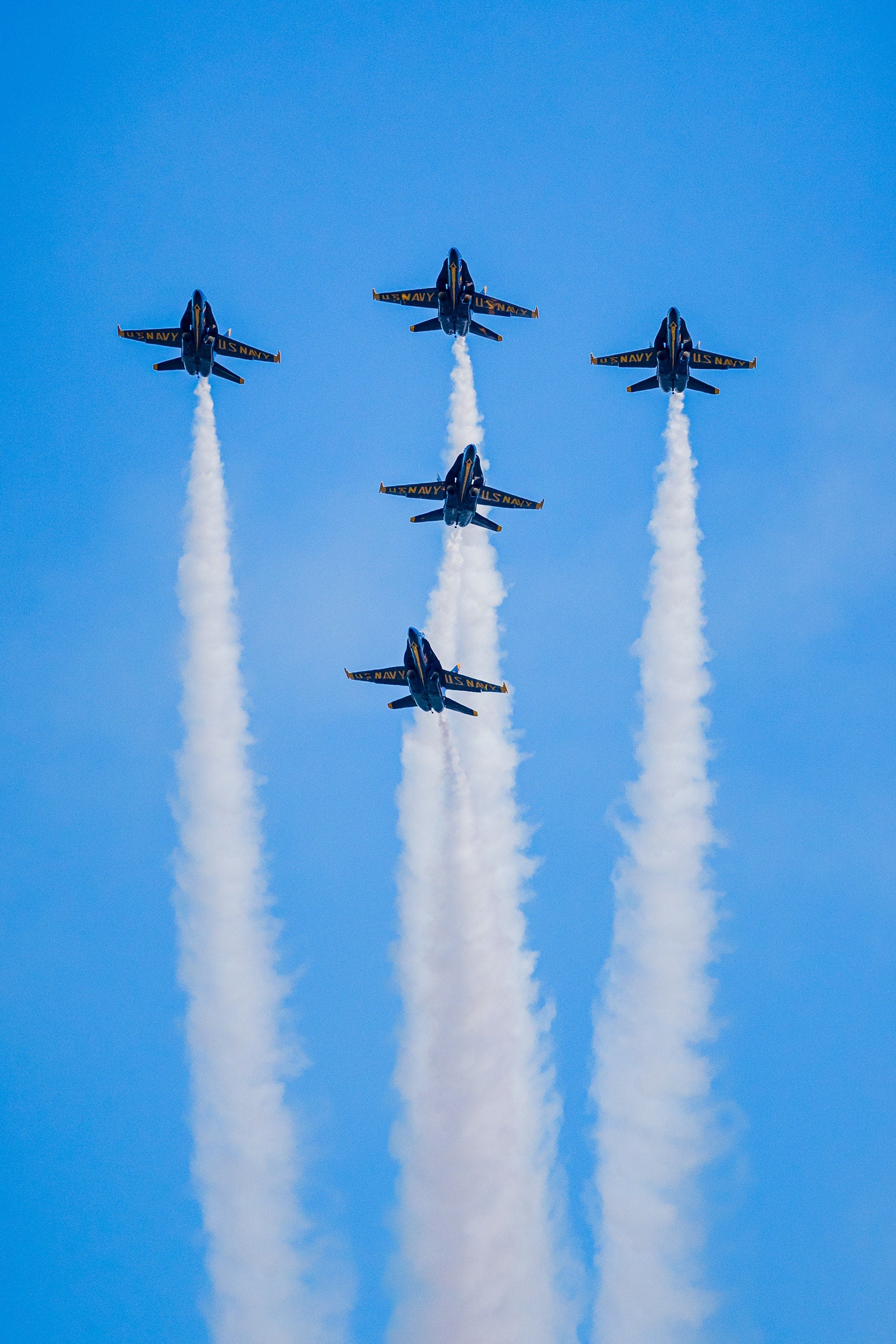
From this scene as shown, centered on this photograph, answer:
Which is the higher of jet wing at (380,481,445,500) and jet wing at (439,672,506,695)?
jet wing at (380,481,445,500)

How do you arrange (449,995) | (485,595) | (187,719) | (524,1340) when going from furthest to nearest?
(485,595), (187,719), (449,995), (524,1340)

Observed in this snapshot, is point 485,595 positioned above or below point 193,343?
below

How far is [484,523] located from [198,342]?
62.4ft

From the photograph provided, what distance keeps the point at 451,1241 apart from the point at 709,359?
5082cm

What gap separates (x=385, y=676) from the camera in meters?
74.2

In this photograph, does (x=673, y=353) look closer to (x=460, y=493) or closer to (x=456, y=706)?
(x=460, y=493)

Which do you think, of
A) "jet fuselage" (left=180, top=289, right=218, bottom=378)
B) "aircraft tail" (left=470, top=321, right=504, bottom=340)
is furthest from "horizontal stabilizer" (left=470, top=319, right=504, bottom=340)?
"jet fuselage" (left=180, top=289, right=218, bottom=378)

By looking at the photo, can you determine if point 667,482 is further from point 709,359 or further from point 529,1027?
point 529,1027

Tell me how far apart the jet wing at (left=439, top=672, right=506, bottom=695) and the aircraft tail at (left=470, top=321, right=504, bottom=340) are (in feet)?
71.0

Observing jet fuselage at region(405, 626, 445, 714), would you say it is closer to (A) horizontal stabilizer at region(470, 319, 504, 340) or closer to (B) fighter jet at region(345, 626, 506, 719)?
(B) fighter jet at region(345, 626, 506, 719)

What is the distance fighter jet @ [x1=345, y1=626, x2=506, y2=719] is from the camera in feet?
234

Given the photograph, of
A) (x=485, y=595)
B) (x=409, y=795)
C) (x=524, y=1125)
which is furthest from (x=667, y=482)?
(x=524, y=1125)

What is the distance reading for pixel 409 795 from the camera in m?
79.9

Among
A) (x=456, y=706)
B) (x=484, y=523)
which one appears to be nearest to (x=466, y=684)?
(x=456, y=706)
